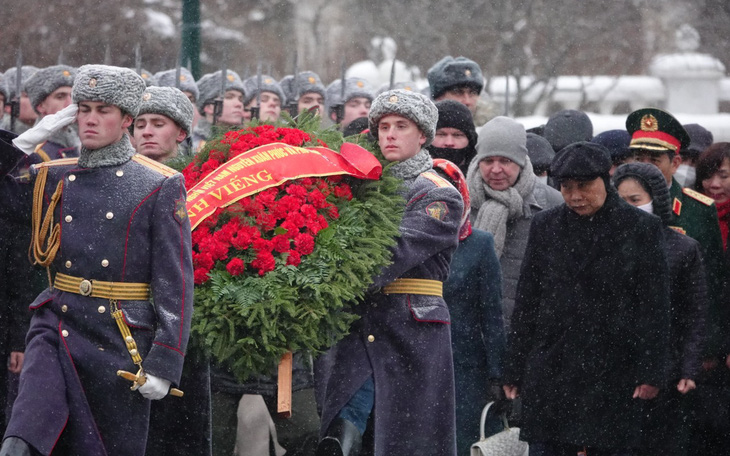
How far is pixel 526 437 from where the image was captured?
7.44 meters

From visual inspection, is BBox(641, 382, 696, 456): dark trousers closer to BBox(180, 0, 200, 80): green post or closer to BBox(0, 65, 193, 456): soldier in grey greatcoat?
BBox(0, 65, 193, 456): soldier in grey greatcoat

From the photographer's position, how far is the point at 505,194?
8336 mm

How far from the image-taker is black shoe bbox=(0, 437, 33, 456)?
544cm

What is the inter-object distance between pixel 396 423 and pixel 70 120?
213 cm

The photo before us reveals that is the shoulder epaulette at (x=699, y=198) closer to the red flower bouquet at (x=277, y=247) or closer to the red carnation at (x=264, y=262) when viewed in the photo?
the red flower bouquet at (x=277, y=247)

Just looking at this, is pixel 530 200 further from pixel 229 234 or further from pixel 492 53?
pixel 492 53

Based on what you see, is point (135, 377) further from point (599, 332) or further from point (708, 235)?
point (708, 235)

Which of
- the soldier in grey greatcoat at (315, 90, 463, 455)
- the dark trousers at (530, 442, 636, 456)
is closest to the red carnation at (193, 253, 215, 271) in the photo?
the soldier in grey greatcoat at (315, 90, 463, 455)

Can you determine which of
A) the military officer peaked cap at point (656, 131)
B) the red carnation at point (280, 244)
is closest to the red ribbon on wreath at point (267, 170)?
the red carnation at point (280, 244)

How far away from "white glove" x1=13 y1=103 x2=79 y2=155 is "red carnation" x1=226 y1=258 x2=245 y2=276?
0.95 meters

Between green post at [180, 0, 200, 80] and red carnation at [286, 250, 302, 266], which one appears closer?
red carnation at [286, 250, 302, 266]

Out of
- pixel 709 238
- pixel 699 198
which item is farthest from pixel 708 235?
pixel 699 198

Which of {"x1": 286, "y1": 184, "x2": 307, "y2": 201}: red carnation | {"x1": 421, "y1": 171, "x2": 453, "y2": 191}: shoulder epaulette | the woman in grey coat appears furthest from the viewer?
the woman in grey coat

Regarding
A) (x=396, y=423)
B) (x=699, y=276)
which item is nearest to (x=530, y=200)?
(x=699, y=276)
